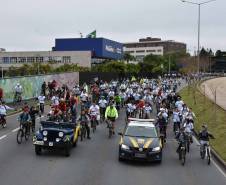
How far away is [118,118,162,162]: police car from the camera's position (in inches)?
715

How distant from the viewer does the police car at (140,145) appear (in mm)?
18156

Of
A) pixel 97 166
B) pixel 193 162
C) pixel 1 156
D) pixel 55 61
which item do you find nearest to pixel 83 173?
pixel 97 166

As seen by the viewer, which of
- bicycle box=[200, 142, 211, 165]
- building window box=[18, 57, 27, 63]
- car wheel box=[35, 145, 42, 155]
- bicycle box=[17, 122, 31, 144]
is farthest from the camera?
building window box=[18, 57, 27, 63]

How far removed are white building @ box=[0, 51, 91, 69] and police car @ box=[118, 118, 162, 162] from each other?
78347mm

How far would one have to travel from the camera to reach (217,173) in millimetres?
17312

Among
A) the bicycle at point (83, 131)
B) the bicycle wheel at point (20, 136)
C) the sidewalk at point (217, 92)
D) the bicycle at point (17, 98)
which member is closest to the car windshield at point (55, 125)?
the bicycle wheel at point (20, 136)

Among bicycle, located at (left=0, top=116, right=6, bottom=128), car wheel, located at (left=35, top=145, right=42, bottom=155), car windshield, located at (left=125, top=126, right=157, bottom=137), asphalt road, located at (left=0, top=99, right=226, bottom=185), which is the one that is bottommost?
asphalt road, located at (left=0, top=99, right=226, bottom=185)

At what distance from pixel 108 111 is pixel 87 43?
8333cm

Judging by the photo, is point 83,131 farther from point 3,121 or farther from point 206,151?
point 206,151

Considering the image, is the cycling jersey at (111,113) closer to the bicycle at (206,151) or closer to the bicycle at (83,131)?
the bicycle at (83,131)

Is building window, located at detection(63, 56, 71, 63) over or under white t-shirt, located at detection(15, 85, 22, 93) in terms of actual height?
over

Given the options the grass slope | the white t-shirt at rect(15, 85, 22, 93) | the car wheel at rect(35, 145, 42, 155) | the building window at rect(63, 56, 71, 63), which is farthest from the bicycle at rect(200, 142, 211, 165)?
the building window at rect(63, 56, 71, 63)

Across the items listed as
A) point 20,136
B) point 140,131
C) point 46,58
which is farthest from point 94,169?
point 46,58

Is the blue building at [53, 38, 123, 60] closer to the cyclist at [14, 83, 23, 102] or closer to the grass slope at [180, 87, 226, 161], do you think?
the grass slope at [180, 87, 226, 161]
